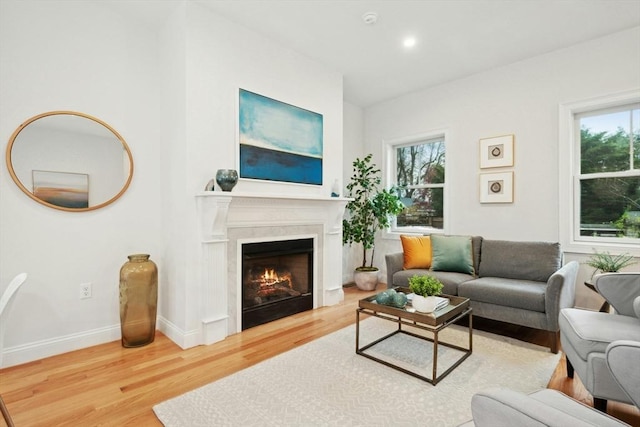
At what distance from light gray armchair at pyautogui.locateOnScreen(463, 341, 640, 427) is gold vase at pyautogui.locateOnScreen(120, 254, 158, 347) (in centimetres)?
258

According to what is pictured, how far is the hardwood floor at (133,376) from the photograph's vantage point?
5.86 ft

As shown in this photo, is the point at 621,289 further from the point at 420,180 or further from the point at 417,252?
the point at 420,180

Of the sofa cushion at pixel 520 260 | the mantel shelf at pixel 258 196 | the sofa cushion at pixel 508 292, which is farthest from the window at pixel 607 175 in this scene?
the mantel shelf at pixel 258 196

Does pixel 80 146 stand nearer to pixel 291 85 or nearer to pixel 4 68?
pixel 4 68

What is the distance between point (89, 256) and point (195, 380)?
58.4 inches

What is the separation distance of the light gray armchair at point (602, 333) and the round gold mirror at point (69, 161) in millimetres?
3534

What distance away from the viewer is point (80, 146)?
2678 mm

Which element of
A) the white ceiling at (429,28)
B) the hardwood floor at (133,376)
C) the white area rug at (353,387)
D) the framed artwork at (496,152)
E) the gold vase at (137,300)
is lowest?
the hardwood floor at (133,376)

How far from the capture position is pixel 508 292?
2.76 meters

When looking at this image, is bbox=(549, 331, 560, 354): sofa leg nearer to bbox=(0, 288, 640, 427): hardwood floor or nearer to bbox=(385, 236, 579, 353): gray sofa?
bbox=(385, 236, 579, 353): gray sofa

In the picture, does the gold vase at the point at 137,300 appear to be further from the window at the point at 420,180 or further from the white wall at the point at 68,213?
the window at the point at 420,180

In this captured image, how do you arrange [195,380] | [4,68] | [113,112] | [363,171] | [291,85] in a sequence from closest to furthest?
[195,380]
[4,68]
[113,112]
[291,85]
[363,171]

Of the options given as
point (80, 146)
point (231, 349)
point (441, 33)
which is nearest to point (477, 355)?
point (231, 349)

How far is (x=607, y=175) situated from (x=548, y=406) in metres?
3.63
